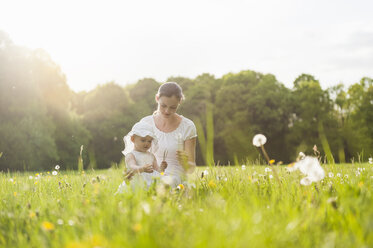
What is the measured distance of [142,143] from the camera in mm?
5074

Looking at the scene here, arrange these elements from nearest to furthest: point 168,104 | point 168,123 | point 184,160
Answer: point 184,160 < point 168,104 < point 168,123

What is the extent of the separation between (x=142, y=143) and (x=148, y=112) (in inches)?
1236

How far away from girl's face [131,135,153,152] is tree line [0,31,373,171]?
63.0ft

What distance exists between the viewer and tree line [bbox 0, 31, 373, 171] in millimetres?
25062

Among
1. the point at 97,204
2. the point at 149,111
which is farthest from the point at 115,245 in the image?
the point at 149,111

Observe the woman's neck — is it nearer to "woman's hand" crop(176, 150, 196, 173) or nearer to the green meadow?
"woman's hand" crop(176, 150, 196, 173)

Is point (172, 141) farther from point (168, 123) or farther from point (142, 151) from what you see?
point (142, 151)

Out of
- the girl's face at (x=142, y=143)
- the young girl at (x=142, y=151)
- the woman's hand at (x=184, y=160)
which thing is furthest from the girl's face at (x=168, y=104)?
the woman's hand at (x=184, y=160)

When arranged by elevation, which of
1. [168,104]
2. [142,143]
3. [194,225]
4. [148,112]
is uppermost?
[148,112]

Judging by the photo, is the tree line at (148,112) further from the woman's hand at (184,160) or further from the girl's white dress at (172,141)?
the woman's hand at (184,160)

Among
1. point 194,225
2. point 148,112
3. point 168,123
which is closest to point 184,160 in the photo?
point 194,225

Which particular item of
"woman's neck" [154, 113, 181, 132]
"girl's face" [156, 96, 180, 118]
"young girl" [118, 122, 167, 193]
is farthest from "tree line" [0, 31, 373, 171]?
"young girl" [118, 122, 167, 193]

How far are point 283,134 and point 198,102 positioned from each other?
820 cm

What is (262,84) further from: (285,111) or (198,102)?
(198,102)
